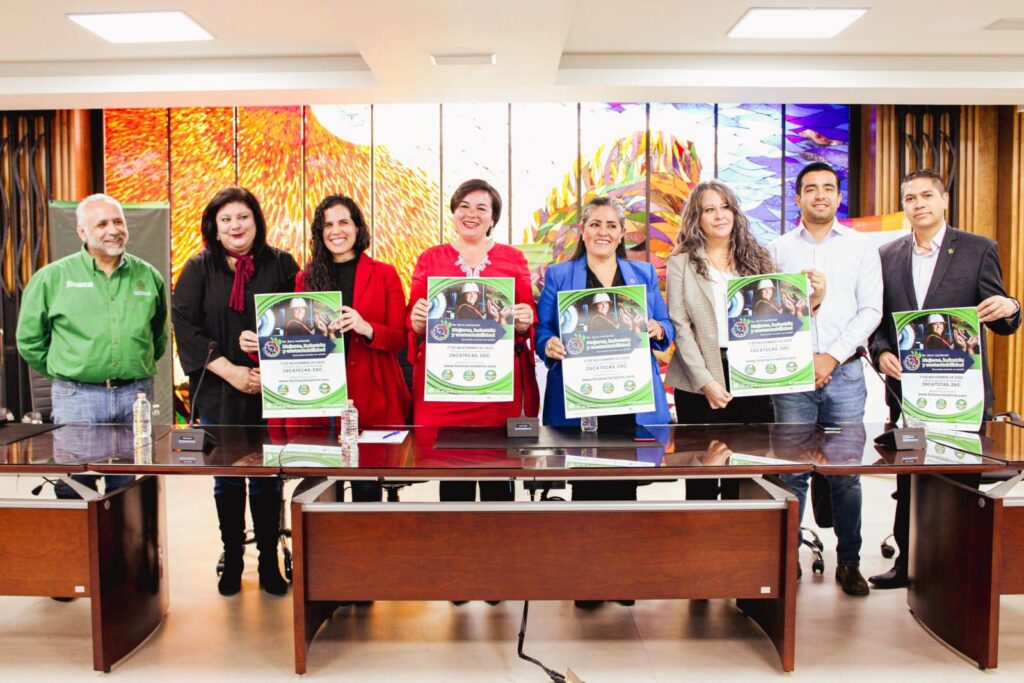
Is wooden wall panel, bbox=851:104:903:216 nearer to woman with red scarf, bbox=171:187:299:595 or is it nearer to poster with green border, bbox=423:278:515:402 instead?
poster with green border, bbox=423:278:515:402

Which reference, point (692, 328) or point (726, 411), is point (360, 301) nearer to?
point (692, 328)

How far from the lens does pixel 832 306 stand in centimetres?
320

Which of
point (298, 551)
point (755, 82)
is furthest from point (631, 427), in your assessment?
point (755, 82)

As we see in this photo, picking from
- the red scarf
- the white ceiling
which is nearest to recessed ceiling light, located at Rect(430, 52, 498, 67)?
the white ceiling

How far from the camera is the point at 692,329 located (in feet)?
10.3

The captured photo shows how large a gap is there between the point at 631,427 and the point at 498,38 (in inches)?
114

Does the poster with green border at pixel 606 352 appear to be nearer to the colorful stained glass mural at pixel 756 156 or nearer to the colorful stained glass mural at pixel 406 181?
the colorful stained glass mural at pixel 406 181

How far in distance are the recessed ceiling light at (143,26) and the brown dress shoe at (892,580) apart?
502 centimetres

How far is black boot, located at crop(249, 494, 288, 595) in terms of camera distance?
3271 mm

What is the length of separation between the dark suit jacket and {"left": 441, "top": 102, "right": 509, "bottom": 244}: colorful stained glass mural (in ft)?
16.9

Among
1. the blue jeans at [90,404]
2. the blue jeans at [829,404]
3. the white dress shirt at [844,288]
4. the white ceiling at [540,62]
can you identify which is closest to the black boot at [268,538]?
the blue jeans at [90,404]

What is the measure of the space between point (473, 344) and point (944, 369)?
1825 millimetres

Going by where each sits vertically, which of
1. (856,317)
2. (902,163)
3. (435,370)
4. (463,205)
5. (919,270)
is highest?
(902,163)

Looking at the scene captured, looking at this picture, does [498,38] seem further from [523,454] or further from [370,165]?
[370,165]
